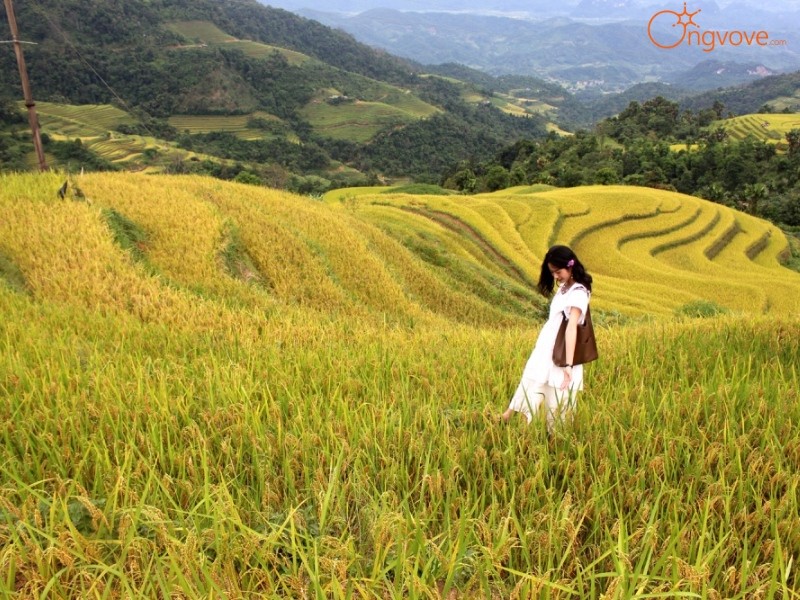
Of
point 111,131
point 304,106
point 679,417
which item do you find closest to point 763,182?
point 679,417

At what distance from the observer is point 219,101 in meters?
99.2

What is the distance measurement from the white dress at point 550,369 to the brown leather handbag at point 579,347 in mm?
36

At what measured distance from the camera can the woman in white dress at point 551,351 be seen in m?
2.85

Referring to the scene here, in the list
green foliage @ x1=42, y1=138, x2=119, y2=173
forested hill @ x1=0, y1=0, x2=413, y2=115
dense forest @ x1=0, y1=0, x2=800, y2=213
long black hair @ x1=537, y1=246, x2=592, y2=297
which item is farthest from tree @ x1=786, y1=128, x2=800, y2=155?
forested hill @ x1=0, y1=0, x2=413, y2=115

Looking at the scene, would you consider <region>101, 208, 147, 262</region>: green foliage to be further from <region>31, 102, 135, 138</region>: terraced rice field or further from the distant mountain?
the distant mountain

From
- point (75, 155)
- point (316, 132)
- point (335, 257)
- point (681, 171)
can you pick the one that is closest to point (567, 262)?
point (335, 257)

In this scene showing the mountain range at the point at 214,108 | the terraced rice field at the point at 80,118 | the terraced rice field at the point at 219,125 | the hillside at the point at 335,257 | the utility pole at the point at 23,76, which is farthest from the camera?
the terraced rice field at the point at 219,125

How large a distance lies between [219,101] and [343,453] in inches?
4345

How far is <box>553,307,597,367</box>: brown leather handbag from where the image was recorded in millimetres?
2873

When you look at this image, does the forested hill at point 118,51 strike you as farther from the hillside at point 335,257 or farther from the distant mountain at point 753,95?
the distant mountain at point 753,95

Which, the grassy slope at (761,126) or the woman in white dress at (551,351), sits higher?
the grassy slope at (761,126)

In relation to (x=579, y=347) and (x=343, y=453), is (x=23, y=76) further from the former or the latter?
(x=579, y=347)

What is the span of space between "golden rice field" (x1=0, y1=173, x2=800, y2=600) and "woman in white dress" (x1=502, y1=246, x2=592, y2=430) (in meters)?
0.14

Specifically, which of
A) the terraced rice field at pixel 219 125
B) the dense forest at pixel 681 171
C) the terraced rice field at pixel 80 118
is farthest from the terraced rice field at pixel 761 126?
the terraced rice field at pixel 80 118
